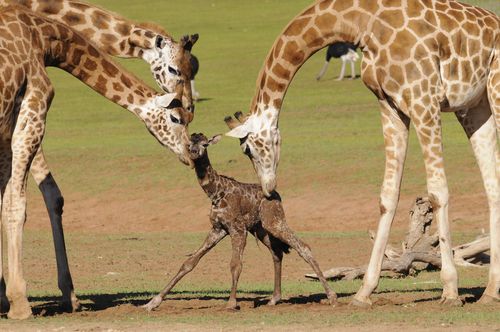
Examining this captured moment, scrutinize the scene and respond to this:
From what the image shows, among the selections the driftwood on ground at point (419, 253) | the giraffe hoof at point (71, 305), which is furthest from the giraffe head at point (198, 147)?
the driftwood on ground at point (419, 253)

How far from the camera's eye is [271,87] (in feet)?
38.6

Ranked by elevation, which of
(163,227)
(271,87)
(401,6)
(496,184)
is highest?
(401,6)

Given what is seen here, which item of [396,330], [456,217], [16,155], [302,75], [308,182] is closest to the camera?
[396,330]

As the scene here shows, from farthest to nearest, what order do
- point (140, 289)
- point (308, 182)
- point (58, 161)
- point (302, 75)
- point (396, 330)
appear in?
point (302, 75), point (58, 161), point (308, 182), point (140, 289), point (396, 330)

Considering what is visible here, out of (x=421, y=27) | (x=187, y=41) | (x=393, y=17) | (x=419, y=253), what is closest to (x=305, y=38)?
(x=393, y=17)

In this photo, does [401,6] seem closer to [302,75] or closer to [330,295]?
[330,295]

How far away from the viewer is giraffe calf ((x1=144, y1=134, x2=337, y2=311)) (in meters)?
11.7

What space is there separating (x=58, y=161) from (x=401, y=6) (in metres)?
15.5

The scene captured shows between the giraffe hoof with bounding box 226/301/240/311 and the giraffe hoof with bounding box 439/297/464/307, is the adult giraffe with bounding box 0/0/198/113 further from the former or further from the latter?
the giraffe hoof with bounding box 439/297/464/307

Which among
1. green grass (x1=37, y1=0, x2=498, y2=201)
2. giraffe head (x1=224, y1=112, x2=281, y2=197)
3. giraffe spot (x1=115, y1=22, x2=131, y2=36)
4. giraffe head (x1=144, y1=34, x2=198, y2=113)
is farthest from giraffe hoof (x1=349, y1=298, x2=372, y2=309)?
green grass (x1=37, y1=0, x2=498, y2=201)

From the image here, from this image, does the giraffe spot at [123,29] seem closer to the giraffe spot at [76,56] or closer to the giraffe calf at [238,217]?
the giraffe spot at [76,56]

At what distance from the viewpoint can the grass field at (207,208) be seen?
36.7 ft

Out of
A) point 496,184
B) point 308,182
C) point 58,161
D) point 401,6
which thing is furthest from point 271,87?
point 58,161

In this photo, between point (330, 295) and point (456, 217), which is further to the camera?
point (456, 217)
